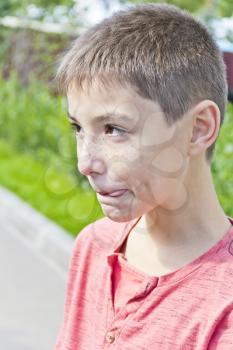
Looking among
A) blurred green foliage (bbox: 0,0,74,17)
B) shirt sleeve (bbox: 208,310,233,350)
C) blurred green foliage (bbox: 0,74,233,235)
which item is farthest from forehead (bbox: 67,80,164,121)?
blurred green foliage (bbox: 0,0,74,17)

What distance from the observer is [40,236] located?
542cm

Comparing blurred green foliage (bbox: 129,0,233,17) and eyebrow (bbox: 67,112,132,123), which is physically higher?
eyebrow (bbox: 67,112,132,123)

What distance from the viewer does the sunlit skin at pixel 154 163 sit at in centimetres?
141

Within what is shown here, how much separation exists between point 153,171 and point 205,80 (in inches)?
7.9

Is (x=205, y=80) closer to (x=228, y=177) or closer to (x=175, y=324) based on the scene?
(x=175, y=324)

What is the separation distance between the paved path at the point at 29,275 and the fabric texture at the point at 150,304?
7.95 feet

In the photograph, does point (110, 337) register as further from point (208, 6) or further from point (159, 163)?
point (208, 6)

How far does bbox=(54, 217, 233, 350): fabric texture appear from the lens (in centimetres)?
135

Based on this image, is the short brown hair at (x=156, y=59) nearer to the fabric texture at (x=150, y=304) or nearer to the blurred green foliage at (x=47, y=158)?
the fabric texture at (x=150, y=304)

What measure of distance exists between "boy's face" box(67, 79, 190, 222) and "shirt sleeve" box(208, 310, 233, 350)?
0.26 m

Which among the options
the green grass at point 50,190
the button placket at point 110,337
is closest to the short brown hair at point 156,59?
the button placket at point 110,337

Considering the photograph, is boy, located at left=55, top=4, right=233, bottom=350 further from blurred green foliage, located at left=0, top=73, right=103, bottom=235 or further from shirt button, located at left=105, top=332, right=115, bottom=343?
blurred green foliage, located at left=0, top=73, right=103, bottom=235

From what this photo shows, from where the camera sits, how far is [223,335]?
4.36 feet

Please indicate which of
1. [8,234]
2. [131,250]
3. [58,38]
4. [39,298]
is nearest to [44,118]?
[58,38]
